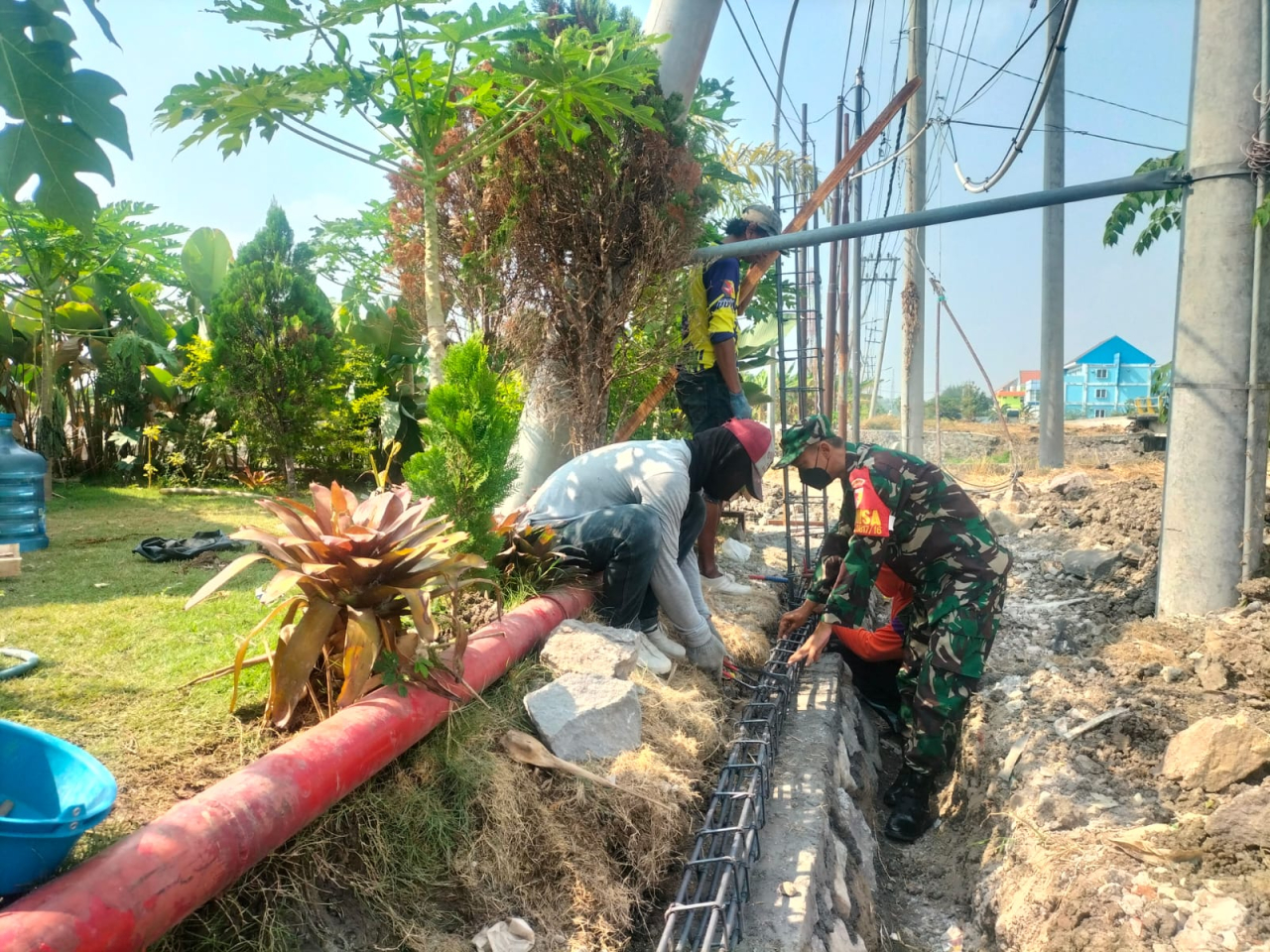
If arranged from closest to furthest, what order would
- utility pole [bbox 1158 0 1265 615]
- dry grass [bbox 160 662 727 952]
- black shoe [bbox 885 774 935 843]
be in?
dry grass [bbox 160 662 727 952], black shoe [bbox 885 774 935 843], utility pole [bbox 1158 0 1265 615]

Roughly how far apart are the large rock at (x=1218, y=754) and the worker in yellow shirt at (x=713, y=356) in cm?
262

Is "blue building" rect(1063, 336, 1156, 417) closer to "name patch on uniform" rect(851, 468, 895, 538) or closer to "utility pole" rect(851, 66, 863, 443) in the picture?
"utility pole" rect(851, 66, 863, 443)

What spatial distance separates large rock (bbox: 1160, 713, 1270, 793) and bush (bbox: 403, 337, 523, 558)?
269 centimetres

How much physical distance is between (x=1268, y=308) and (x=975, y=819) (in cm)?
314

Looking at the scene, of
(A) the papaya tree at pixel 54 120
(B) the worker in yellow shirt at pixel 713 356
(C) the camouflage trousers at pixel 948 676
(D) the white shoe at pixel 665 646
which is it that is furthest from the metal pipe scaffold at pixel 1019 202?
(A) the papaya tree at pixel 54 120

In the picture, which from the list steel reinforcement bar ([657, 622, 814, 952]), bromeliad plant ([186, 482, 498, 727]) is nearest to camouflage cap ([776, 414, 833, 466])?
steel reinforcement bar ([657, 622, 814, 952])

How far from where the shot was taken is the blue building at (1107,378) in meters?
47.0

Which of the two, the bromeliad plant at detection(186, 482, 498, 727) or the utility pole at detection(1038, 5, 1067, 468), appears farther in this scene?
the utility pole at detection(1038, 5, 1067, 468)

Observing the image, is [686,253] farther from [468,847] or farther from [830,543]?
[468,847]

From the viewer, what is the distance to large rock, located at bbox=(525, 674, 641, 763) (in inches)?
104

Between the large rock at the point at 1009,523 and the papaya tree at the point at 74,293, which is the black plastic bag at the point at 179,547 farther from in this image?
the large rock at the point at 1009,523

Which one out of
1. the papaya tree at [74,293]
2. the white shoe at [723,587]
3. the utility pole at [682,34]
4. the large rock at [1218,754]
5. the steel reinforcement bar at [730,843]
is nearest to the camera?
the steel reinforcement bar at [730,843]

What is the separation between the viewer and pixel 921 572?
3.94 metres

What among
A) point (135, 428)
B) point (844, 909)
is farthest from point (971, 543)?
point (135, 428)
